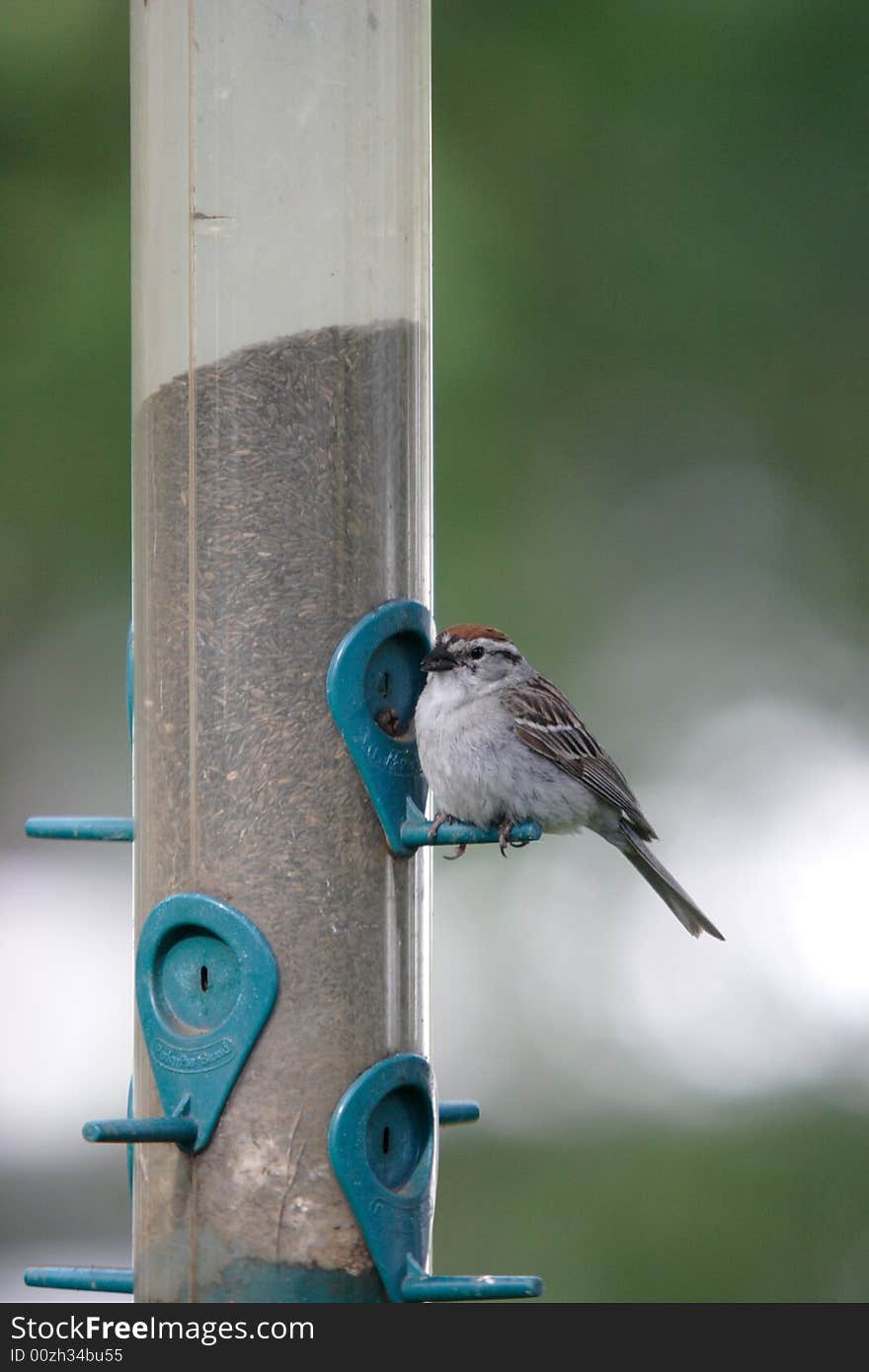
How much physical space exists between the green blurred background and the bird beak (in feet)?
8.81

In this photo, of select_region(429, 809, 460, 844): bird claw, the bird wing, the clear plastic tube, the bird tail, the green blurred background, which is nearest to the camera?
the clear plastic tube

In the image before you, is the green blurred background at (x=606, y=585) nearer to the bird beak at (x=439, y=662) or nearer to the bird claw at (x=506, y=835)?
the bird claw at (x=506, y=835)

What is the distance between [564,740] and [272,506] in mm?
1131

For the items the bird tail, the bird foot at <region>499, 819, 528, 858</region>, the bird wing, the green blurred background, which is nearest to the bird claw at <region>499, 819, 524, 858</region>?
the bird foot at <region>499, 819, 528, 858</region>

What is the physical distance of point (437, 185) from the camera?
27.1ft

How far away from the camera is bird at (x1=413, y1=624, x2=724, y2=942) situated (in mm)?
5359

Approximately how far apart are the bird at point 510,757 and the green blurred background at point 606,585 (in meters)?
2.08

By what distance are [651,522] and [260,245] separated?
388 centimetres

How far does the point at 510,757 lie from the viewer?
18.7ft

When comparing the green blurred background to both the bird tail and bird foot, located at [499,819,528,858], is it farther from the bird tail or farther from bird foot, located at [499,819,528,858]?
bird foot, located at [499,819,528,858]

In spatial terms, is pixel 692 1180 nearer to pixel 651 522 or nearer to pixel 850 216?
pixel 651 522

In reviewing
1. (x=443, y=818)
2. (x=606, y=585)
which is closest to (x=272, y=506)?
(x=443, y=818)

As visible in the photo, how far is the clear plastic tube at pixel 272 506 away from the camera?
504 centimetres

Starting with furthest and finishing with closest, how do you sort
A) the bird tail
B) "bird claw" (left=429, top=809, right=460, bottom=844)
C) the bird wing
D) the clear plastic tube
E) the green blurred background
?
the green blurred background
the bird tail
the bird wing
"bird claw" (left=429, top=809, right=460, bottom=844)
the clear plastic tube
